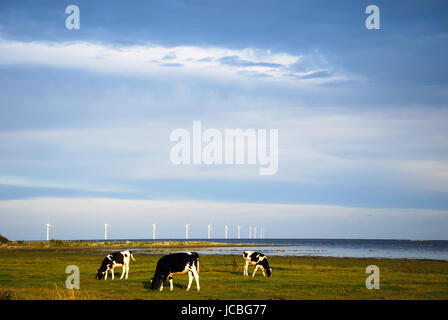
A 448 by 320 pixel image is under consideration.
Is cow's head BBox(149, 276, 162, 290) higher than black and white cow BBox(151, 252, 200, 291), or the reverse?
black and white cow BBox(151, 252, 200, 291)

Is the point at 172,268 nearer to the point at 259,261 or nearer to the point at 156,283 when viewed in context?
the point at 156,283

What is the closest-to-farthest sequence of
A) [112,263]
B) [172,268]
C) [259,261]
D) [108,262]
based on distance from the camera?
[172,268], [108,262], [112,263], [259,261]

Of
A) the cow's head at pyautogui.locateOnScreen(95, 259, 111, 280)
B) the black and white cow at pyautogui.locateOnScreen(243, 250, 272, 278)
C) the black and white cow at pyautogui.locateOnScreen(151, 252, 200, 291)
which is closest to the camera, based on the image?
the black and white cow at pyautogui.locateOnScreen(151, 252, 200, 291)

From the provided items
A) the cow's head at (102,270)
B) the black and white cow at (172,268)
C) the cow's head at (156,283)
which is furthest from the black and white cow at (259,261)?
the cow's head at (102,270)

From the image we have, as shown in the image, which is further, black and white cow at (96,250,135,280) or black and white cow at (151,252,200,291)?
black and white cow at (96,250,135,280)

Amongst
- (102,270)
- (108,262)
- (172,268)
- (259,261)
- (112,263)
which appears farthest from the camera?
(259,261)

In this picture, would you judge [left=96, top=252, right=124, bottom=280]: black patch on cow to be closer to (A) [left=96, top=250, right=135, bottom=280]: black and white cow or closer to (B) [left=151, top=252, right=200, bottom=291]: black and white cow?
(A) [left=96, top=250, right=135, bottom=280]: black and white cow

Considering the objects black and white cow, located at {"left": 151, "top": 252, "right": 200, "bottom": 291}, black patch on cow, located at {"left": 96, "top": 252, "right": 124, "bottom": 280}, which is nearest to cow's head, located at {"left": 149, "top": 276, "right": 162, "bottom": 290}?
black and white cow, located at {"left": 151, "top": 252, "right": 200, "bottom": 291}

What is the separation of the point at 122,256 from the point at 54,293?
982 centimetres

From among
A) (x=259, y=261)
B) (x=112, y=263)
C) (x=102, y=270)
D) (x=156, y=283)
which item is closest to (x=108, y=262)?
(x=112, y=263)

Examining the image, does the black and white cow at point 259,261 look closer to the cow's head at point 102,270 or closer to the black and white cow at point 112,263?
the black and white cow at point 112,263

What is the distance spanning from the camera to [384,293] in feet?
81.1
